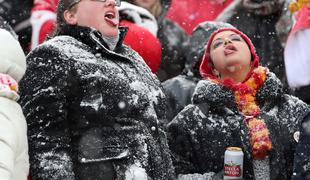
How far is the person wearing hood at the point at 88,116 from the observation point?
4.38m

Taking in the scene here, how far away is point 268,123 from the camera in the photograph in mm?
5184

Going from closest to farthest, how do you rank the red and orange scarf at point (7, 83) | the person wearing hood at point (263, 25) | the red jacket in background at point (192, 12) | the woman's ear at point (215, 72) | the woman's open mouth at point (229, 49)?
the red and orange scarf at point (7, 83)
the woman's open mouth at point (229, 49)
the woman's ear at point (215, 72)
the person wearing hood at point (263, 25)
the red jacket in background at point (192, 12)

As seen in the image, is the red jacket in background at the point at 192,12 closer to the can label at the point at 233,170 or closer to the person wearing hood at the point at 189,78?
the person wearing hood at the point at 189,78

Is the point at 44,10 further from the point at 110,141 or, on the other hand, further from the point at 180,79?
the point at 110,141

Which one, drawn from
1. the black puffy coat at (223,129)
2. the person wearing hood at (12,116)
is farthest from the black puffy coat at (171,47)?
the person wearing hood at (12,116)

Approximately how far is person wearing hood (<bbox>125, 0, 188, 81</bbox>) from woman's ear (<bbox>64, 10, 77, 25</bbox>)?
2076mm

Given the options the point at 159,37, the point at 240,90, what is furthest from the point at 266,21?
the point at 240,90

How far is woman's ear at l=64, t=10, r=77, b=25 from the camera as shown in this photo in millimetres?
4863

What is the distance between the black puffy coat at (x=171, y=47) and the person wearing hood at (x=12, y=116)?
2.83 meters

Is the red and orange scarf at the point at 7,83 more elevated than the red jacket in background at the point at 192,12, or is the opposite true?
the red and orange scarf at the point at 7,83

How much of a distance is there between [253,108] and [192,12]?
8.52 ft

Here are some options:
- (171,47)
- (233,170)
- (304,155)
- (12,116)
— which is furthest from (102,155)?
(171,47)

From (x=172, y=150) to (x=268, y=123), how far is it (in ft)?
2.10

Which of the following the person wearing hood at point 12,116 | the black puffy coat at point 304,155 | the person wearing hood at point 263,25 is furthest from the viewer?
the person wearing hood at point 263,25
